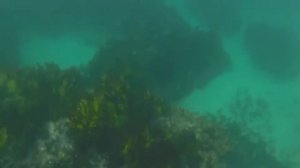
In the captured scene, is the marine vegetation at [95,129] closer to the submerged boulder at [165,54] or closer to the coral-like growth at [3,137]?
the coral-like growth at [3,137]

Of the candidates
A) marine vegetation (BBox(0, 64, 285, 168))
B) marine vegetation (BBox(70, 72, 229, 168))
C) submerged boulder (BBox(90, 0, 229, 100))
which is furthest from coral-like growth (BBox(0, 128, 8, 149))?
submerged boulder (BBox(90, 0, 229, 100))

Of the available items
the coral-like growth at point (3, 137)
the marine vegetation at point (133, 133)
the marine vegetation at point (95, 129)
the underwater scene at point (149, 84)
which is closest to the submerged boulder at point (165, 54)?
the underwater scene at point (149, 84)

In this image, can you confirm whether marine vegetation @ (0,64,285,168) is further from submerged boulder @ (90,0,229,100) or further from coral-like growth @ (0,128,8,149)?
submerged boulder @ (90,0,229,100)

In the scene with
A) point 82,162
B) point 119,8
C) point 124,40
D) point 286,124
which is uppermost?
point 119,8

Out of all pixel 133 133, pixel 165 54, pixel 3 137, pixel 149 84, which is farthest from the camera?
pixel 165 54

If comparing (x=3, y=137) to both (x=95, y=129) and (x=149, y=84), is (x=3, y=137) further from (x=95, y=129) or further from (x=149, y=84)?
(x=149, y=84)

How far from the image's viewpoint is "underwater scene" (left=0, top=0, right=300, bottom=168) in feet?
31.3

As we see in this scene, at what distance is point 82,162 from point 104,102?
1392 mm

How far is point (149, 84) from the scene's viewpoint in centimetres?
1652

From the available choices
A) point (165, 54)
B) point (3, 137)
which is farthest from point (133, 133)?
point (165, 54)

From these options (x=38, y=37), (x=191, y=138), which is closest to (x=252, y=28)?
(x=38, y=37)

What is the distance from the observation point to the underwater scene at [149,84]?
955cm

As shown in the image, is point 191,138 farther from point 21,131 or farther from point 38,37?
point 38,37

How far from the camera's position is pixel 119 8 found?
2177 cm
